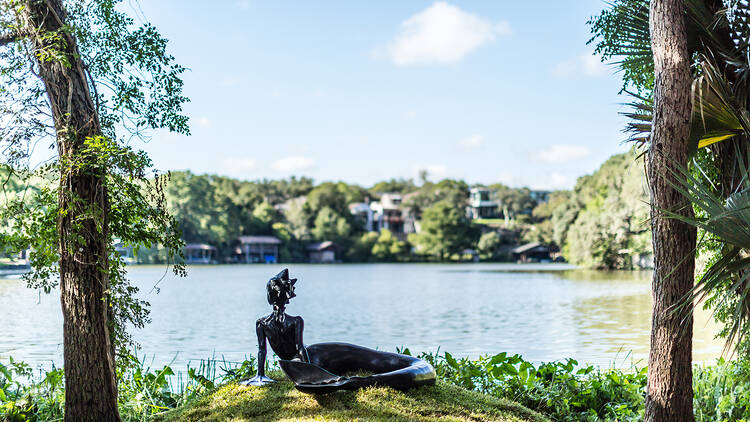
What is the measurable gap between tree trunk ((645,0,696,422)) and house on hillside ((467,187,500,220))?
8648cm

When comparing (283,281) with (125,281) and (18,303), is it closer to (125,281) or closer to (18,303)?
(125,281)

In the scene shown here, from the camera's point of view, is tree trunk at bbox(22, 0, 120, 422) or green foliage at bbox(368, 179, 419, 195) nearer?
tree trunk at bbox(22, 0, 120, 422)

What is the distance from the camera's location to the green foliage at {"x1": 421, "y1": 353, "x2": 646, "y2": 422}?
4.99 meters

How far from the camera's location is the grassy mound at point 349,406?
3660mm

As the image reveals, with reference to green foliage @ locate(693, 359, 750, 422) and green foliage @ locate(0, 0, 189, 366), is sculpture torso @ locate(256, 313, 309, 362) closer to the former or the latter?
green foliage @ locate(0, 0, 189, 366)

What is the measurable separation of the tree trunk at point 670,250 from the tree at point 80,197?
10.6ft

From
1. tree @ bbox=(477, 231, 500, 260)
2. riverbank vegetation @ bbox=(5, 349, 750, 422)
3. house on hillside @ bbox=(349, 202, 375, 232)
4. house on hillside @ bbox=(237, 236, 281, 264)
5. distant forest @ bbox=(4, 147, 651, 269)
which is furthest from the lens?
house on hillside @ bbox=(349, 202, 375, 232)

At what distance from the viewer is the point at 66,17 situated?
4742mm

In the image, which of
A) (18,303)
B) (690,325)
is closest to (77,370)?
(690,325)

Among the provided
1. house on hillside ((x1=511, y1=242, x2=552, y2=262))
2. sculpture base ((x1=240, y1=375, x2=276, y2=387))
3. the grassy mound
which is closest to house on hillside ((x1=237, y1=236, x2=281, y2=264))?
house on hillside ((x1=511, y1=242, x2=552, y2=262))

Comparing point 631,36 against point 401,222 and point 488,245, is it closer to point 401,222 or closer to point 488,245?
point 488,245

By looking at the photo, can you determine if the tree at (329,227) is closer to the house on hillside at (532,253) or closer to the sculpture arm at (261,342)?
the house on hillside at (532,253)

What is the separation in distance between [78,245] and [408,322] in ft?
48.5

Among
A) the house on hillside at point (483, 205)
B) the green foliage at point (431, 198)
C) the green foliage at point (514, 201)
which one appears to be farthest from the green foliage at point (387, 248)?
the house on hillside at point (483, 205)
